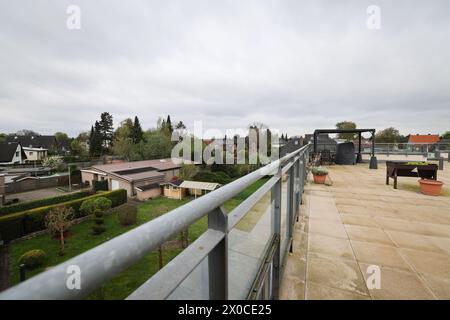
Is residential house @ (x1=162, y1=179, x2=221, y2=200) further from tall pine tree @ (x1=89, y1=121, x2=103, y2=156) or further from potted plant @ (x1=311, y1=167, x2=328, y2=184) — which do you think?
tall pine tree @ (x1=89, y1=121, x2=103, y2=156)

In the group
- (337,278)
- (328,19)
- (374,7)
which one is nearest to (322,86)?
(328,19)

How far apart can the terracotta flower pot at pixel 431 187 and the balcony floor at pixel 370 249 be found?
360 millimetres

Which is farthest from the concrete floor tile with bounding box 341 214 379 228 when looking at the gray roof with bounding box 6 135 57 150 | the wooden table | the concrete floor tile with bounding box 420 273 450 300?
the gray roof with bounding box 6 135 57 150

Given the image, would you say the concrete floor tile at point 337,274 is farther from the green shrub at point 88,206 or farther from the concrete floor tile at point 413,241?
the green shrub at point 88,206

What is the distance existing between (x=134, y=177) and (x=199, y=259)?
2410cm

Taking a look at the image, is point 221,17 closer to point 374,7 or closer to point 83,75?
point 374,7

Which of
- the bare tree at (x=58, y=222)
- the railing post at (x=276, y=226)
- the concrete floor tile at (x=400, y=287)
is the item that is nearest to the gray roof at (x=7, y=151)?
the bare tree at (x=58, y=222)

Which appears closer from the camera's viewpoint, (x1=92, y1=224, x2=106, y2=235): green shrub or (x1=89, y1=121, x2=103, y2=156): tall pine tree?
(x1=92, y1=224, x2=106, y2=235): green shrub

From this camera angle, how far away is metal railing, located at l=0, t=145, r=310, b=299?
0.34 metres

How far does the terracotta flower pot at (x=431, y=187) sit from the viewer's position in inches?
188

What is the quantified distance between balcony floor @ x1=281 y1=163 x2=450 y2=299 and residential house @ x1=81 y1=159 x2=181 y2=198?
69.2ft

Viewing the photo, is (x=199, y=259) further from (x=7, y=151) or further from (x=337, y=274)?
(x=7, y=151)

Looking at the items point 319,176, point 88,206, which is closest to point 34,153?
point 88,206
